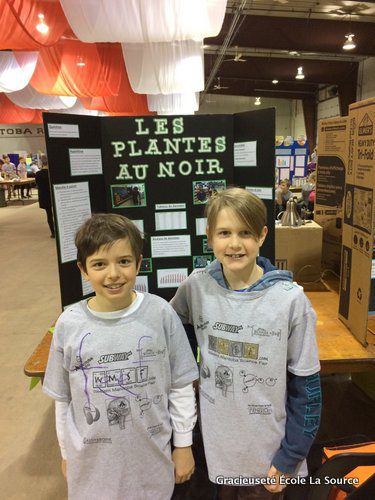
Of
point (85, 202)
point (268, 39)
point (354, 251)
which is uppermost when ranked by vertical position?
point (268, 39)

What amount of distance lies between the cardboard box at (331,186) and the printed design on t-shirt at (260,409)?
1.52m

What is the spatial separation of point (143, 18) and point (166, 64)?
6.29 feet

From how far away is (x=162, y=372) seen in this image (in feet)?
3.89

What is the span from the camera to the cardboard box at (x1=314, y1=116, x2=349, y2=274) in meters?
2.31

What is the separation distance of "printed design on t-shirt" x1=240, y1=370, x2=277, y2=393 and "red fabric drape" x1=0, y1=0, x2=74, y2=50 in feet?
7.79

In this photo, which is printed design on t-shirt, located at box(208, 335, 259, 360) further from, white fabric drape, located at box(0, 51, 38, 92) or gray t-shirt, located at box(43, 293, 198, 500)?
white fabric drape, located at box(0, 51, 38, 92)

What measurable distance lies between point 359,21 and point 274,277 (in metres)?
9.34

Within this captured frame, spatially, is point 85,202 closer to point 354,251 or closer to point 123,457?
point 123,457

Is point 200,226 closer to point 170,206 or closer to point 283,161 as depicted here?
point 170,206

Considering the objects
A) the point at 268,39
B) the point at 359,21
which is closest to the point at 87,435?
the point at 268,39

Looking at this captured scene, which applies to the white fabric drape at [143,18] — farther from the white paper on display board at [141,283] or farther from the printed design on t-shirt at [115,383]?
the printed design on t-shirt at [115,383]

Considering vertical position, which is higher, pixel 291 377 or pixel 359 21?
A: pixel 359 21

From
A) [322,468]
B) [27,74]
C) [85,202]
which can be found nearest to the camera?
[322,468]

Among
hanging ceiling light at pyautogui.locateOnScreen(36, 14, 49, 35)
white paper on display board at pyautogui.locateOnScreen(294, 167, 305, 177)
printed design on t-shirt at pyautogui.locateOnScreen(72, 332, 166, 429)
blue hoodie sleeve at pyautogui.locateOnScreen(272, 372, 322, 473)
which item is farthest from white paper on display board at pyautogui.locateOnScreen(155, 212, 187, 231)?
white paper on display board at pyautogui.locateOnScreen(294, 167, 305, 177)
